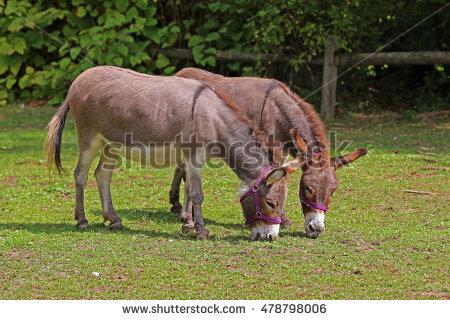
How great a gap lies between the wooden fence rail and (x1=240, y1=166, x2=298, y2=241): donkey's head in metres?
8.72

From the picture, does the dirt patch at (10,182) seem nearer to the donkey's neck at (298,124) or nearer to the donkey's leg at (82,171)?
the donkey's leg at (82,171)

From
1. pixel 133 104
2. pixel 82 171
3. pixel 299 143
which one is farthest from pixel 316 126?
pixel 82 171

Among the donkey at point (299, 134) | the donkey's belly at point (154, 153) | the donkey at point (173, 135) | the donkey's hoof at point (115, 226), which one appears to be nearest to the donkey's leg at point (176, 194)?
the donkey at point (299, 134)

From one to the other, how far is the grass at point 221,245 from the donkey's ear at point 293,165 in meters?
0.79

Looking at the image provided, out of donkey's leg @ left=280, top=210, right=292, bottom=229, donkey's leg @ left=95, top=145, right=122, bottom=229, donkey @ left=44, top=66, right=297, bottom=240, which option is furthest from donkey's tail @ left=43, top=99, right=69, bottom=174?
donkey's leg @ left=280, top=210, right=292, bottom=229

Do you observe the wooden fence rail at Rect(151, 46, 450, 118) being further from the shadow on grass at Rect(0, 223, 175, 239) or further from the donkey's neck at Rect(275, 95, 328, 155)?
the shadow on grass at Rect(0, 223, 175, 239)

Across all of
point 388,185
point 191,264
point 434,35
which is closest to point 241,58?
point 434,35

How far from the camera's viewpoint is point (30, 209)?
811cm

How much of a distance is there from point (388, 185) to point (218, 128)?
11.5 ft

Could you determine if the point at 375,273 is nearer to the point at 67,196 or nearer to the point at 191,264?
the point at 191,264

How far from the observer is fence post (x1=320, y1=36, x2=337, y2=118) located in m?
14.6

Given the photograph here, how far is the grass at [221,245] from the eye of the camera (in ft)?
17.3

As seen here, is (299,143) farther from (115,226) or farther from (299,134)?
(115,226)

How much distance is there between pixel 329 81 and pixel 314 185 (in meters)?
8.57
